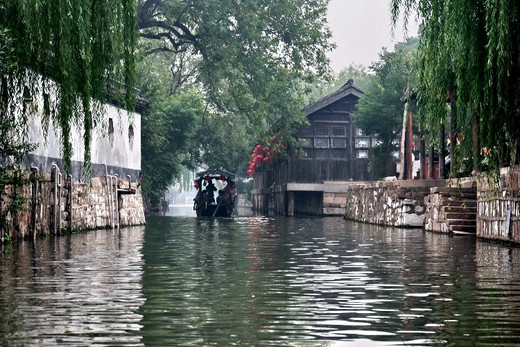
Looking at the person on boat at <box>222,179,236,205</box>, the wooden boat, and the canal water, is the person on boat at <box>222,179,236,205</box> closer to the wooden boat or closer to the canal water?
the wooden boat

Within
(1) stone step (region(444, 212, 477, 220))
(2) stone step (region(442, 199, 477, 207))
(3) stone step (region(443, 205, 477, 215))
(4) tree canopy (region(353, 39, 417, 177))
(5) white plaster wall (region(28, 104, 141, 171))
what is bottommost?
(1) stone step (region(444, 212, 477, 220))

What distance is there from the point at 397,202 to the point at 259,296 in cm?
2351

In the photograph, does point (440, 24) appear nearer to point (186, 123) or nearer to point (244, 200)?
point (186, 123)

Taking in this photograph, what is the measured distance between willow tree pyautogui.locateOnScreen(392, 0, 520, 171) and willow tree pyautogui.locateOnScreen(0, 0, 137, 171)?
463 cm

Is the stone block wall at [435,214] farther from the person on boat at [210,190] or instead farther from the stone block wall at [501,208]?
the person on boat at [210,190]

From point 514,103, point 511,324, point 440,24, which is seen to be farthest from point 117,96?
point 511,324

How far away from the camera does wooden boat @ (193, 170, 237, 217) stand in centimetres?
5472

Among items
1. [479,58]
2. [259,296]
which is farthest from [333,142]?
[259,296]

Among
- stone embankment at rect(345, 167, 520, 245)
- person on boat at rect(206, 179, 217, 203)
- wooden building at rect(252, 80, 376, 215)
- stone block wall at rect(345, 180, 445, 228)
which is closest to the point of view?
stone embankment at rect(345, 167, 520, 245)

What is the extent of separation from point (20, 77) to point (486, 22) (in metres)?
7.42

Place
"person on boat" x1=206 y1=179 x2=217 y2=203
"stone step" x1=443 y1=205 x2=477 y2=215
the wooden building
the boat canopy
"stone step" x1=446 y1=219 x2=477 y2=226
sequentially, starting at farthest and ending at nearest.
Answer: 1. the boat canopy
2. "person on boat" x1=206 y1=179 x2=217 y2=203
3. the wooden building
4. "stone step" x1=443 y1=205 x2=477 y2=215
5. "stone step" x1=446 y1=219 x2=477 y2=226

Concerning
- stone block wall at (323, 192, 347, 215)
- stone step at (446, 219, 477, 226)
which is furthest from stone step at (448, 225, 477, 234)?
stone block wall at (323, 192, 347, 215)

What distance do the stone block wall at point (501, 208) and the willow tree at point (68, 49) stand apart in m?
7.60

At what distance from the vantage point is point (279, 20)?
5269cm
